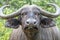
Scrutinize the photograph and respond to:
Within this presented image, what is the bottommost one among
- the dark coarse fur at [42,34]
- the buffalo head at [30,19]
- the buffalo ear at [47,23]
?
the dark coarse fur at [42,34]

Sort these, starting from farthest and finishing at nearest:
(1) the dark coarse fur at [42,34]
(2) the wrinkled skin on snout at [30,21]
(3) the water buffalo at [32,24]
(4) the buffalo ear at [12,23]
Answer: (1) the dark coarse fur at [42,34], (4) the buffalo ear at [12,23], (3) the water buffalo at [32,24], (2) the wrinkled skin on snout at [30,21]

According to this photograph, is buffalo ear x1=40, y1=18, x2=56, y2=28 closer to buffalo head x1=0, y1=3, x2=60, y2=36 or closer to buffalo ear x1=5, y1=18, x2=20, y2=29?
buffalo head x1=0, y1=3, x2=60, y2=36

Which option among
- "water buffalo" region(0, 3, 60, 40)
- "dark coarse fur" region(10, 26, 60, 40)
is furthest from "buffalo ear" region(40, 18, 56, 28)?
"dark coarse fur" region(10, 26, 60, 40)

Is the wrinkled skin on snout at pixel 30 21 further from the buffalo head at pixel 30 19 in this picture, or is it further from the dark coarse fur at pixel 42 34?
the dark coarse fur at pixel 42 34

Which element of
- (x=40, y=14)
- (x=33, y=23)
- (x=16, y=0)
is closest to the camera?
(x=33, y=23)

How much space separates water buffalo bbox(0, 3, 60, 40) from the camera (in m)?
9.90

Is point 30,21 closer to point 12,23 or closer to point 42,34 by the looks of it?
point 12,23

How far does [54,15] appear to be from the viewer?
10.7 meters

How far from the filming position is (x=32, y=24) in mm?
9688

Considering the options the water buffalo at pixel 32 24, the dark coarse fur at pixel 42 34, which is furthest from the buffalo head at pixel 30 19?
the dark coarse fur at pixel 42 34

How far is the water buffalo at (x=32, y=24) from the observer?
32.5 feet

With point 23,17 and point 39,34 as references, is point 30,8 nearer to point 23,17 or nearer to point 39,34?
point 23,17

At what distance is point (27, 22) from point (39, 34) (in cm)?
131

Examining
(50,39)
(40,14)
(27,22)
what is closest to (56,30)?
(50,39)
